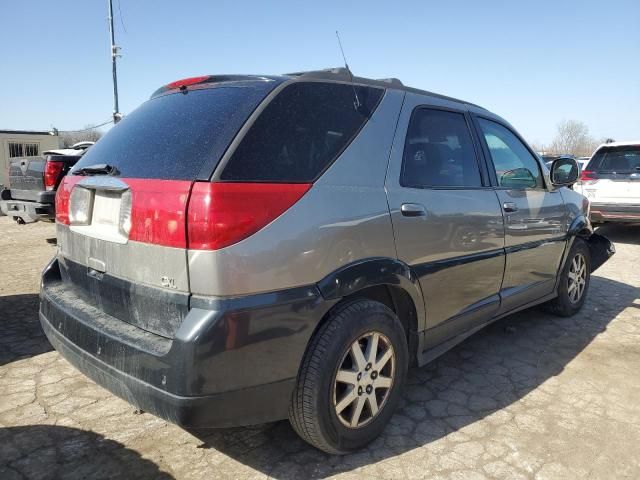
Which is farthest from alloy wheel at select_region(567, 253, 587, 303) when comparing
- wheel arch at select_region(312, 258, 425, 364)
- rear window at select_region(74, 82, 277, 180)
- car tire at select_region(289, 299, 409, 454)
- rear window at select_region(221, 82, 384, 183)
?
A: rear window at select_region(74, 82, 277, 180)

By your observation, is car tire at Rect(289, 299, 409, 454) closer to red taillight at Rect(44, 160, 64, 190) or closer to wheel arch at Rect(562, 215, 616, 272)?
wheel arch at Rect(562, 215, 616, 272)

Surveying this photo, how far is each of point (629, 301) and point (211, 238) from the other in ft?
16.5

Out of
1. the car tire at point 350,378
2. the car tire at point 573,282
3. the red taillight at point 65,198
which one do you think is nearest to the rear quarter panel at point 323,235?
the car tire at point 350,378

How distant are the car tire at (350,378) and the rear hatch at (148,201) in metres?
0.63

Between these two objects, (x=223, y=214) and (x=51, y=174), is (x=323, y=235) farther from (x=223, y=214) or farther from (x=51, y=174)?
(x=51, y=174)

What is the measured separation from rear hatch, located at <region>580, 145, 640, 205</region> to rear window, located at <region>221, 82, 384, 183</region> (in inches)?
296

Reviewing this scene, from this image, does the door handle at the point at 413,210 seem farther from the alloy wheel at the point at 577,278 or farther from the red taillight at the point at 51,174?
the red taillight at the point at 51,174

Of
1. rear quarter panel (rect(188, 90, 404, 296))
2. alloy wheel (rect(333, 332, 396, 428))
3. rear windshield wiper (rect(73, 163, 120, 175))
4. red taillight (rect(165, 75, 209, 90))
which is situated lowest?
alloy wheel (rect(333, 332, 396, 428))

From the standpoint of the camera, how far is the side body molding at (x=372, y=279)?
2.15 m

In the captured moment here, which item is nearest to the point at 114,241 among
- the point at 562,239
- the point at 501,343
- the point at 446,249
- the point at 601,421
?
the point at 446,249

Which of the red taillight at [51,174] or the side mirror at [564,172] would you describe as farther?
the red taillight at [51,174]

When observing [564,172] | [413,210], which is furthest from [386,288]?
[564,172]

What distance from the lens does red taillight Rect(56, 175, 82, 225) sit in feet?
8.49

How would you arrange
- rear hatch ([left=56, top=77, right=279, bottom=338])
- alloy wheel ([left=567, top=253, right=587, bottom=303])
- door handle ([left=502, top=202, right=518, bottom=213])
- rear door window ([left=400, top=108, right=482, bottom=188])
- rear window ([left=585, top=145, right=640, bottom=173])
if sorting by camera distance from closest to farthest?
rear hatch ([left=56, top=77, right=279, bottom=338]) < rear door window ([left=400, top=108, right=482, bottom=188]) < door handle ([left=502, top=202, right=518, bottom=213]) < alloy wheel ([left=567, top=253, right=587, bottom=303]) < rear window ([left=585, top=145, right=640, bottom=173])
